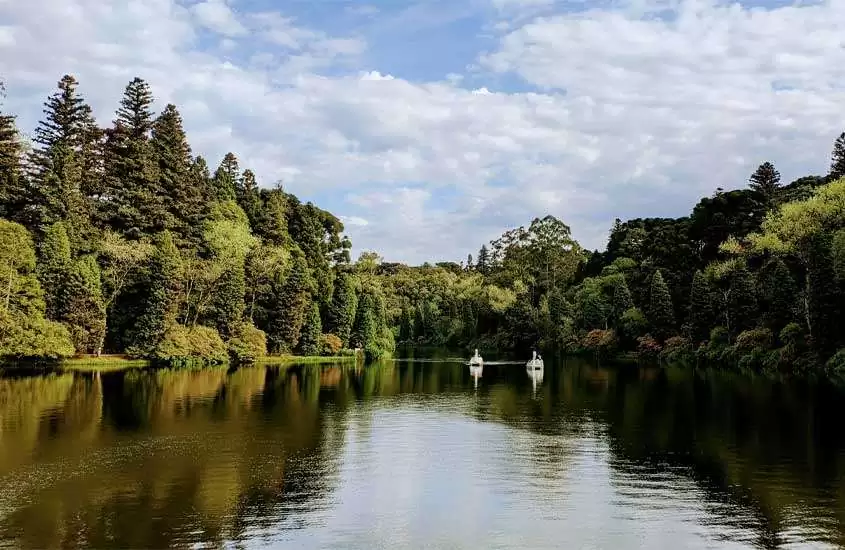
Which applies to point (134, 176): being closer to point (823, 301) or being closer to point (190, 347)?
point (190, 347)

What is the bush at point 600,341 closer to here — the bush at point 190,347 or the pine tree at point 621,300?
the pine tree at point 621,300

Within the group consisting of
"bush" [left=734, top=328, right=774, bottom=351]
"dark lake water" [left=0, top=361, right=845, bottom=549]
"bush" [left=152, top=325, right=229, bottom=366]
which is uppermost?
"bush" [left=734, top=328, right=774, bottom=351]

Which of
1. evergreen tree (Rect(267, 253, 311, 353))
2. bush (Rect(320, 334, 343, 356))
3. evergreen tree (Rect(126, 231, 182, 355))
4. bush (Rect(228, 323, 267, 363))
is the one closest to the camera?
evergreen tree (Rect(126, 231, 182, 355))

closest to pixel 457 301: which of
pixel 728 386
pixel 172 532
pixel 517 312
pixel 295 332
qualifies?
pixel 517 312

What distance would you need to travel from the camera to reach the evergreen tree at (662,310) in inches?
2881

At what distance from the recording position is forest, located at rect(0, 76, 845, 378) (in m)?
50.4

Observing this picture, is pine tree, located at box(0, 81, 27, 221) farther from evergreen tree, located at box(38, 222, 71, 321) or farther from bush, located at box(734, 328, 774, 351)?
bush, located at box(734, 328, 774, 351)

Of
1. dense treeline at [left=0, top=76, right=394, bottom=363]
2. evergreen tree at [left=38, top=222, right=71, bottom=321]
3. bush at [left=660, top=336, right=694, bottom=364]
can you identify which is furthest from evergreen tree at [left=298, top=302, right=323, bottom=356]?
bush at [left=660, top=336, right=694, bottom=364]

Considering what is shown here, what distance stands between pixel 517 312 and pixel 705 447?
73.7m

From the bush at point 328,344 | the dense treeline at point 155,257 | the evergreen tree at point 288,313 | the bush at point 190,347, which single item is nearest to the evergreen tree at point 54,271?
the dense treeline at point 155,257

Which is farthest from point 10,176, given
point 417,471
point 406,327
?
point 406,327

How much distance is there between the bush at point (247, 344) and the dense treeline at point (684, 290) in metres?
37.0

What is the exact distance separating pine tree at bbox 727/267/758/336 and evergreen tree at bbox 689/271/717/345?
Answer: 13.0 feet

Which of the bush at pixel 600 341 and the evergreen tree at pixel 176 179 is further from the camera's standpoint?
the bush at pixel 600 341
